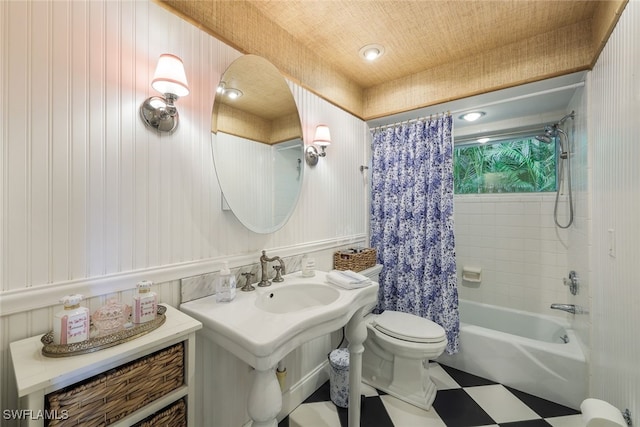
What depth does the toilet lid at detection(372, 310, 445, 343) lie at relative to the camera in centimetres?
168

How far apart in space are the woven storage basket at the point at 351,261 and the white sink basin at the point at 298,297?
0.55 metres

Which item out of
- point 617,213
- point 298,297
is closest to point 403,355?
point 298,297

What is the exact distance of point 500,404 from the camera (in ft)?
5.52

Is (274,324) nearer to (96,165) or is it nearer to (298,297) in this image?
(298,297)

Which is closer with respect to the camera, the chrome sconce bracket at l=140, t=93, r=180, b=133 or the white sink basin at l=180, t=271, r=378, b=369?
the white sink basin at l=180, t=271, r=378, b=369

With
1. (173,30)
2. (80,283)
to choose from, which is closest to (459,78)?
(173,30)

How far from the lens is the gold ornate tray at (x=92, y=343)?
2.31 ft

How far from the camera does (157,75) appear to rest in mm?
966

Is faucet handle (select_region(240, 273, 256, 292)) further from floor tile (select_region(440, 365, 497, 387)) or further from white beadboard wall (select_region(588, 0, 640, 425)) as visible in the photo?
floor tile (select_region(440, 365, 497, 387))

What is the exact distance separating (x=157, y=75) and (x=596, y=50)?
2.20 metres

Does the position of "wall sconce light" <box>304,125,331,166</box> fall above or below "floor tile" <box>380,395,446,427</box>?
above

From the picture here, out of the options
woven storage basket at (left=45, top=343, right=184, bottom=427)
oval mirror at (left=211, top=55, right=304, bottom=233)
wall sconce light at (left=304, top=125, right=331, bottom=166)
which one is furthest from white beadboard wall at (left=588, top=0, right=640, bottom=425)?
woven storage basket at (left=45, top=343, right=184, bottom=427)

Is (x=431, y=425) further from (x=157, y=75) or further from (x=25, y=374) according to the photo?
(x=157, y=75)

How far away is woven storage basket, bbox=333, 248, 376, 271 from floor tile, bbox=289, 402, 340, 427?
894 mm
